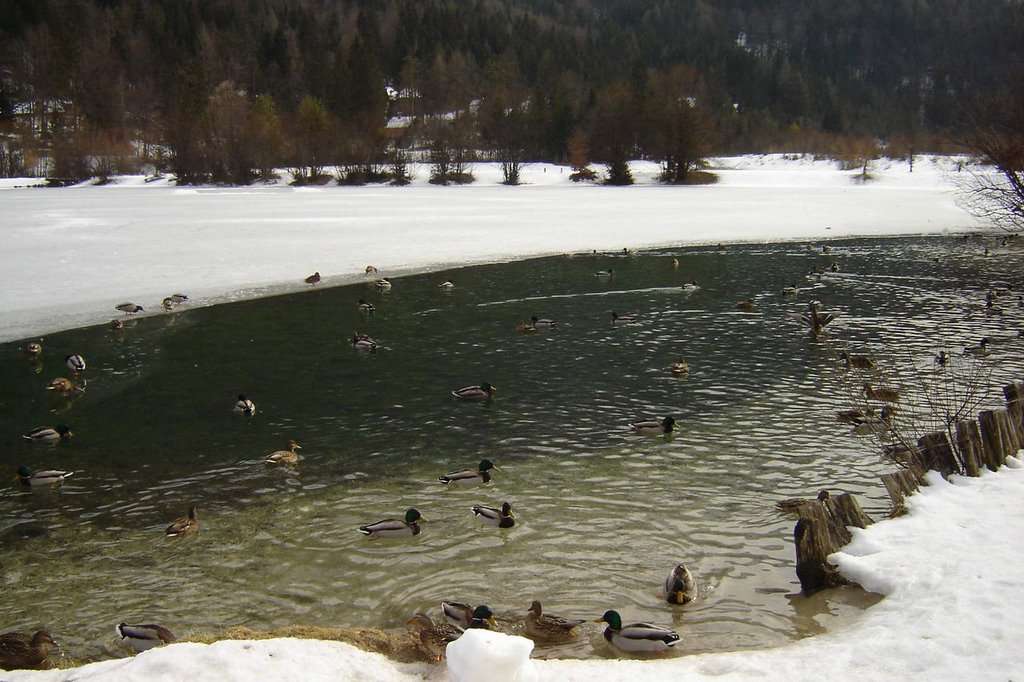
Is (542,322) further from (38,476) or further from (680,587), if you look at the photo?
(680,587)

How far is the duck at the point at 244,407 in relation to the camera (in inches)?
447

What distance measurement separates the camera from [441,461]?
969 centimetres

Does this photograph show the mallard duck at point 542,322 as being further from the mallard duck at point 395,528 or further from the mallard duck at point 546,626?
the mallard duck at point 546,626

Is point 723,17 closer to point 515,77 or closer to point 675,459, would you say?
point 515,77

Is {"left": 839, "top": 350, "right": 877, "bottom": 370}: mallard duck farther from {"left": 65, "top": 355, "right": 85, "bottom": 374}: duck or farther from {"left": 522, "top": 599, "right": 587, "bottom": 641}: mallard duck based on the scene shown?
{"left": 65, "top": 355, "right": 85, "bottom": 374}: duck

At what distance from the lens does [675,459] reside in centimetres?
944

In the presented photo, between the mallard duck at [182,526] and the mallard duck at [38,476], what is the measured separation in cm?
230

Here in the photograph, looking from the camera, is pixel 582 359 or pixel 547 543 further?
pixel 582 359

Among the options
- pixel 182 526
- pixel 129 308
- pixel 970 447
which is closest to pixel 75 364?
pixel 129 308

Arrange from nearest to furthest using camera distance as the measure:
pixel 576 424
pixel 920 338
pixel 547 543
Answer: pixel 547 543 < pixel 576 424 < pixel 920 338

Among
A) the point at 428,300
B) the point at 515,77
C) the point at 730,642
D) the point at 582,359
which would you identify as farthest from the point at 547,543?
the point at 515,77

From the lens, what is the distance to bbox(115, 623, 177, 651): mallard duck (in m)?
5.83

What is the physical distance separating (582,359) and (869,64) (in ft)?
542

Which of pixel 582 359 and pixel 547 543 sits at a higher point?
pixel 582 359
